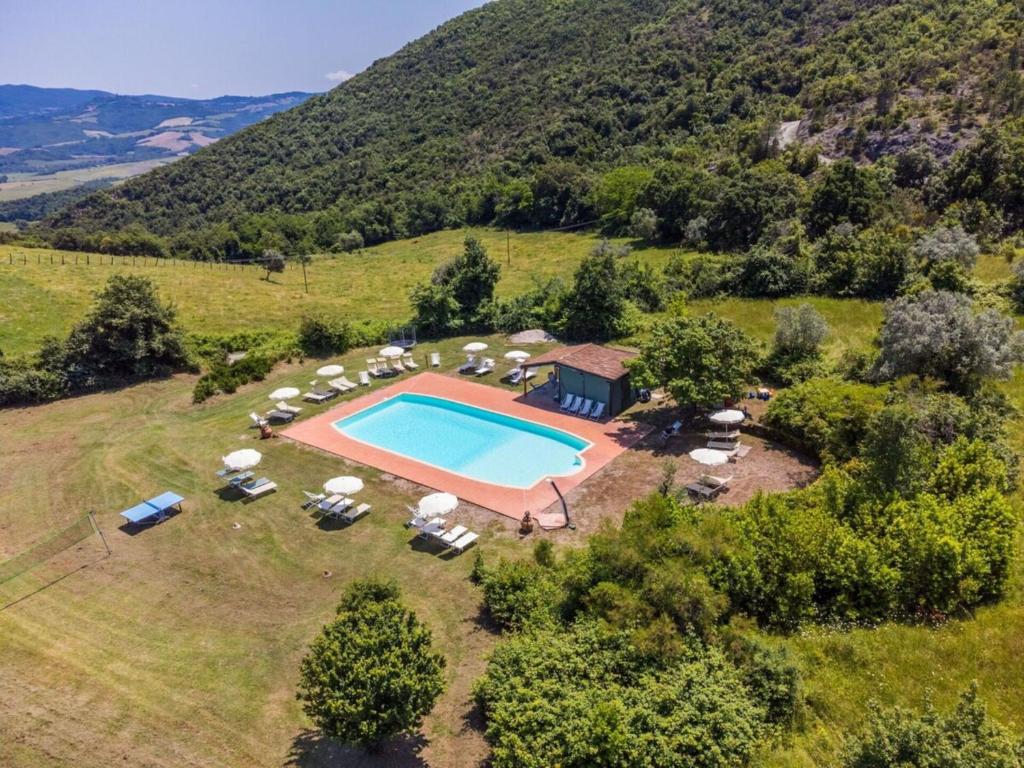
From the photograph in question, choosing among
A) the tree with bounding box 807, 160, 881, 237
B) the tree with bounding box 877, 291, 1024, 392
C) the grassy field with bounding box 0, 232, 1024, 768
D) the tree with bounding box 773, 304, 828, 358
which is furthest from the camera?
the tree with bounding box 807, 160, 881, 237

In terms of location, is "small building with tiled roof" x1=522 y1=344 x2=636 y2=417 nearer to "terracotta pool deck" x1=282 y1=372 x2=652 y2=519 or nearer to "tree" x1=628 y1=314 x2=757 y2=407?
"terracotta pool deck" x1=282 y1=372 x2=652 y2=519

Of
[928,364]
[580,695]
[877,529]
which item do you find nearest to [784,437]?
[928,364]

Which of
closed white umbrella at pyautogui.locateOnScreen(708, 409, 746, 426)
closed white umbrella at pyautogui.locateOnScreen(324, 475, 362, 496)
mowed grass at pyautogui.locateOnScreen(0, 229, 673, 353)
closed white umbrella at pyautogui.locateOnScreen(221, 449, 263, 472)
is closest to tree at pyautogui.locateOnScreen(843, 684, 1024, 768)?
closed white umbrella at pyautogui.locateOnScreen(708, 409, 746, 426)

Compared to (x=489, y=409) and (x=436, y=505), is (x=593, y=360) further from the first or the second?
(x=436, y=505)

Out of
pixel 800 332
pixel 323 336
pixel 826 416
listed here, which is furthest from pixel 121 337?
pixel 800 332

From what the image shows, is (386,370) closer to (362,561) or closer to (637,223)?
(362,561)

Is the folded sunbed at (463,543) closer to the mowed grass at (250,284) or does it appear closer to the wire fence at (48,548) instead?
the wire fence at (48,548)

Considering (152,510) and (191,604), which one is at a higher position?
(152,510)
